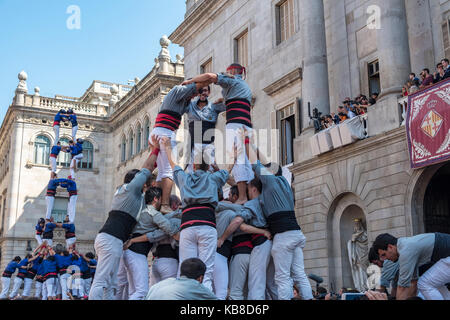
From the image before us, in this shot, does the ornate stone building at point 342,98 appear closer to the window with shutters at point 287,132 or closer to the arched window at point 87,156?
the window with shutters at point 287,132

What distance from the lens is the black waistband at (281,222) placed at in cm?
811

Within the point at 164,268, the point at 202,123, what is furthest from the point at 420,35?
the point at 164,268

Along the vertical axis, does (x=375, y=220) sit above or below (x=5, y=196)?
below

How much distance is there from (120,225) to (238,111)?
9.30ft

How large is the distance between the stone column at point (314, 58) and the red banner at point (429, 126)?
5.66 m

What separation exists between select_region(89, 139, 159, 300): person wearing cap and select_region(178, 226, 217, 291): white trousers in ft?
3.22

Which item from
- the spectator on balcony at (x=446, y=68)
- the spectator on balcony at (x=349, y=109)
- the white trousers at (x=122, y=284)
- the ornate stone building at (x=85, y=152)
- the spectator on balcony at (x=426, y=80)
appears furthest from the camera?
the ornate stone building at (x=85, y=152)

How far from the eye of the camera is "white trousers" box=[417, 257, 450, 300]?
6863 millimetres

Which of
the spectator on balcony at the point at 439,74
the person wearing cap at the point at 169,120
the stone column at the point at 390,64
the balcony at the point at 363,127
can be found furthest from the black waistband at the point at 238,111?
the stone column at the point at 390,64

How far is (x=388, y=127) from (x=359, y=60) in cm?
470

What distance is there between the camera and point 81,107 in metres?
48.3

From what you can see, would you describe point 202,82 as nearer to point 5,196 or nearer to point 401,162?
point 401,162
